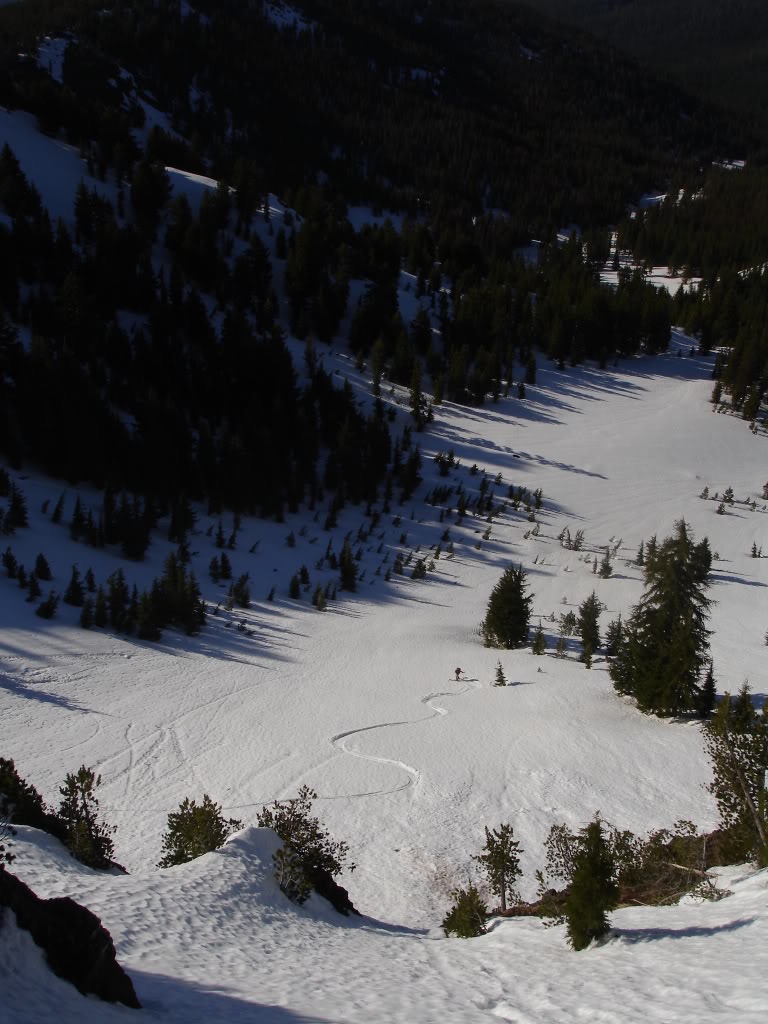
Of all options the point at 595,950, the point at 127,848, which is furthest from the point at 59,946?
the point at 127,848

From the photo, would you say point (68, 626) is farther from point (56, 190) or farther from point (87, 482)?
point (56, 190)

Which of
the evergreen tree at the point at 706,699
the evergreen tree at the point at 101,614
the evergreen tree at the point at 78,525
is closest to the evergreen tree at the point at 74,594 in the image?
the evergreen tree at the point at 101,614

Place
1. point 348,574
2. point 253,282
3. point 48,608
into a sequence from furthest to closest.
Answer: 1. point 253,282
2. point 348,574
3. point 48,608

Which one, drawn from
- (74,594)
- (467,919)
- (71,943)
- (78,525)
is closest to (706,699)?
(467,919)

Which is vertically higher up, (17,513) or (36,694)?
(17,513)

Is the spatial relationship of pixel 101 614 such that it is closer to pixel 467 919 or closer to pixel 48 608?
pixel 48 608

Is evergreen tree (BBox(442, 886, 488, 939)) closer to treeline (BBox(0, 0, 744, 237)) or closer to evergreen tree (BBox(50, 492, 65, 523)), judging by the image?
evergreen tree (BBox(50, 492, 65, 523))

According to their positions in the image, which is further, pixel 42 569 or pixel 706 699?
pixel 42 569
